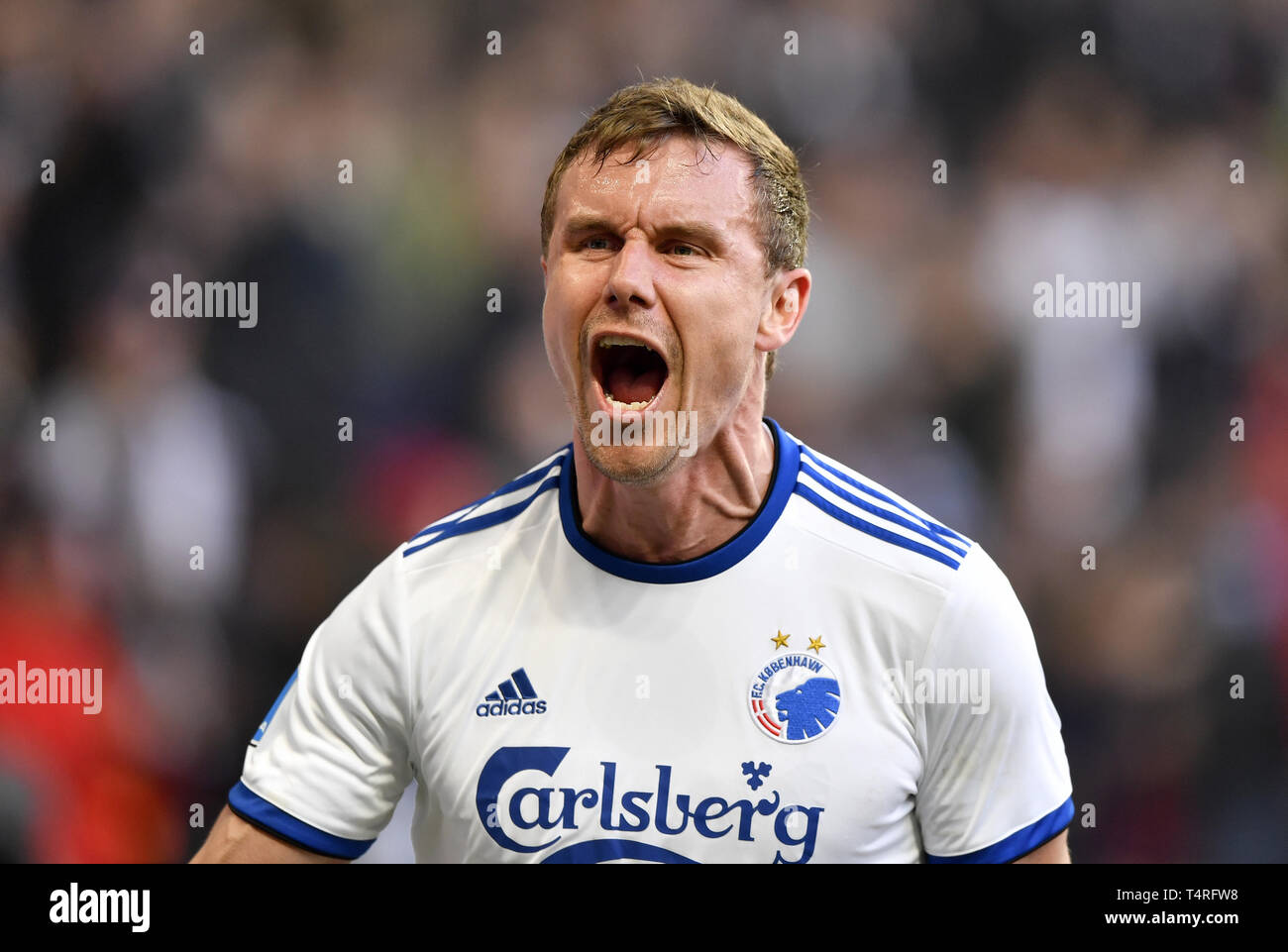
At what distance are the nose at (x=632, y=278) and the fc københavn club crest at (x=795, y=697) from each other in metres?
0.73

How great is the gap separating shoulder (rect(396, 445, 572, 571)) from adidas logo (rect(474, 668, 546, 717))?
0.30 m

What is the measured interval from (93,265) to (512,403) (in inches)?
57.7

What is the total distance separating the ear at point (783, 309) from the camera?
99.1 inches

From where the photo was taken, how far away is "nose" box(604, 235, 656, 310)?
2279 mm

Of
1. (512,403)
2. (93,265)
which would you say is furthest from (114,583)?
(512,403)

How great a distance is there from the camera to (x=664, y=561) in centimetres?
243

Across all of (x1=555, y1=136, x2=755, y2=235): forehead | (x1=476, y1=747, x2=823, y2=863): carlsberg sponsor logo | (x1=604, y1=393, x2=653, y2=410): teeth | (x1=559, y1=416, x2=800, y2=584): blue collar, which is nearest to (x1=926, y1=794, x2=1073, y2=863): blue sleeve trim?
(x1=476, y1=747, x2=823, y2=863): carlsberg sponsor logo

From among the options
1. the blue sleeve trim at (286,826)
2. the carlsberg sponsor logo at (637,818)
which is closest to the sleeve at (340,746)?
the blue sleeve trim at (286,826)

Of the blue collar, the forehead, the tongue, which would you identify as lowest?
the blue collar

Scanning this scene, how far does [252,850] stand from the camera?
7.77 feet

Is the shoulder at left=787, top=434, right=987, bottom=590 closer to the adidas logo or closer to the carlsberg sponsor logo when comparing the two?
the carlsberg sponsor logo

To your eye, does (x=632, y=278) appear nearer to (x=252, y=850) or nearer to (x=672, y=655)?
(x=672, y=655)

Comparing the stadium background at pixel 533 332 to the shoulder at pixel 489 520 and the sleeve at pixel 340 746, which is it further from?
the sleeve at pixel 340 746

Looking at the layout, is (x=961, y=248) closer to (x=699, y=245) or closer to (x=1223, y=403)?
(x=1223, y=403)
